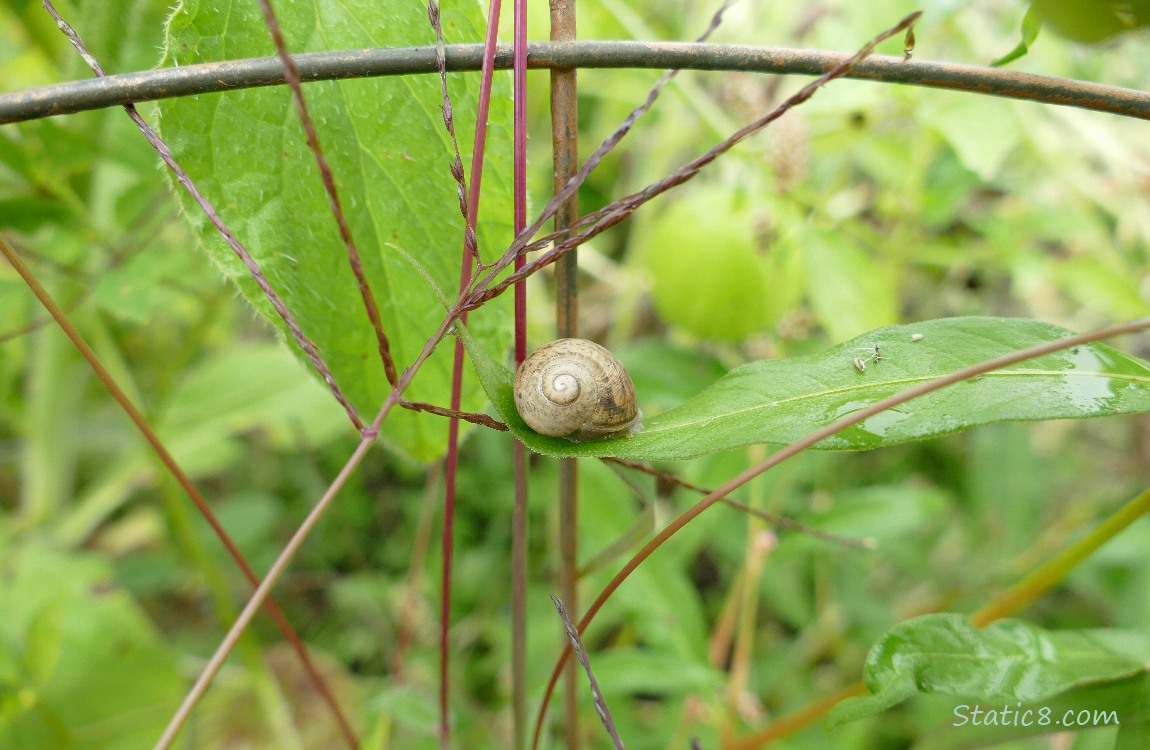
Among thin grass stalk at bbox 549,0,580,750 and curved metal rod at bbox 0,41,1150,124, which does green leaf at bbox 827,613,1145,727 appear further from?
curved metal rod at bbox 0,41,1150,124

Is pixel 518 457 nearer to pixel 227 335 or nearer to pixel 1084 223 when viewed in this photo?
pixel 1084 223

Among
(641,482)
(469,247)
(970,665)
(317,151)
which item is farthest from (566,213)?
(970,665)

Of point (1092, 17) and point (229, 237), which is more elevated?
point (1092, 17)

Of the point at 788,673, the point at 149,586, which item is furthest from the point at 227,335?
the point at 788,673

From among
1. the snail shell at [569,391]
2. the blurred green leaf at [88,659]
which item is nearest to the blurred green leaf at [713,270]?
the snail shell at [569,391]

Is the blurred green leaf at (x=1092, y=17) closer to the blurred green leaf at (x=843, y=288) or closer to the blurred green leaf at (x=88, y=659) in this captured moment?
the blurred green leaf at (x=843, y=288)

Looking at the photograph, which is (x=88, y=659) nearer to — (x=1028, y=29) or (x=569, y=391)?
(x=569, y=391)

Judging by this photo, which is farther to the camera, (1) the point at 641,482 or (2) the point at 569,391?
(1) the point at 641,482
